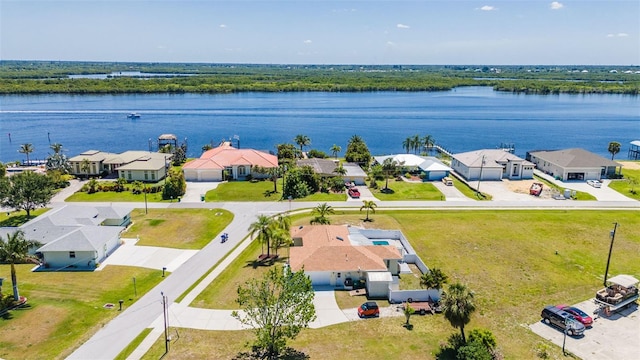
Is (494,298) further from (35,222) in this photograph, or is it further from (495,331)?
(35,222)

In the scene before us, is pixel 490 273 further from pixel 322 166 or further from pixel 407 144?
pixel 407 144

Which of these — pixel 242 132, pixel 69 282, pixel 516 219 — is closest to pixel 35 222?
pixel 69 282

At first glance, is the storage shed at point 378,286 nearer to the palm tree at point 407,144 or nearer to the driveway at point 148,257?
the driveway at point 148,257

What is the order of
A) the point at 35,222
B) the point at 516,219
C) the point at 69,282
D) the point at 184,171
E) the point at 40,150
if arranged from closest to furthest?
1. the point at 69,282
2. the point at 35,222
3. the point at 516,219
4. the point at 184,171
5. the point at 40,150

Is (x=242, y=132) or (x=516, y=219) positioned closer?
(x=516, y=219)

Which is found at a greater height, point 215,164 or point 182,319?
point 215,164

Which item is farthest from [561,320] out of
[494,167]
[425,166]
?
[425,166]
